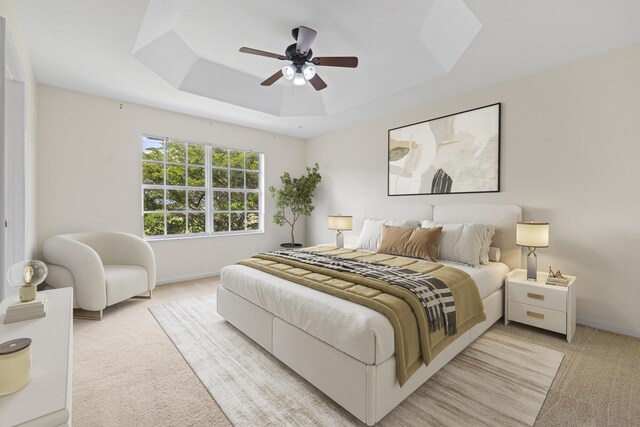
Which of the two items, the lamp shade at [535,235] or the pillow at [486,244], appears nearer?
the lamp shade at [535,235]

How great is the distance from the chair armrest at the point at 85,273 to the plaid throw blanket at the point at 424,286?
7.43 ft

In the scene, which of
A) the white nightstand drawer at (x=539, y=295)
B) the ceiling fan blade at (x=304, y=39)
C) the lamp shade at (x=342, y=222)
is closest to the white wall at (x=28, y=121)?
the ceiling fan blade at (x=304, y=39)

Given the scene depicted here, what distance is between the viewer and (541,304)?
8.67 ft

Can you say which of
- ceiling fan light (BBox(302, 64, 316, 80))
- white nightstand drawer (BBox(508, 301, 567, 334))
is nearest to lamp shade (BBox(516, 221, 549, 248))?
white nightstand drawer (BBox(508, 301, 567, 334))

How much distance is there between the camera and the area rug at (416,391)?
1.65m

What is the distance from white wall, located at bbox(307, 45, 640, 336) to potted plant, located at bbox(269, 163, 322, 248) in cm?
274

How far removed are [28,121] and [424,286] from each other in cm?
390

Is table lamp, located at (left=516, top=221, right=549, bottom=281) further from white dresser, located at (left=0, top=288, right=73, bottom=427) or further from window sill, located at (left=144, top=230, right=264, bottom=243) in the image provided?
window sill, located at (left=144, top=230, right=264, bottom=243)

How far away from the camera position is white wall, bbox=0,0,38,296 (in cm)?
210

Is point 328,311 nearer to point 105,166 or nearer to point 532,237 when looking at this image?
point 532,237

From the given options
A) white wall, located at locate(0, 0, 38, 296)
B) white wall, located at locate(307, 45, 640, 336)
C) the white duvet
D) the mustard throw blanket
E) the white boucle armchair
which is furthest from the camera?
the white boucle armchair

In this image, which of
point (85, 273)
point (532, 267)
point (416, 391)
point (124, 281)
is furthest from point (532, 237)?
point (85, 273)

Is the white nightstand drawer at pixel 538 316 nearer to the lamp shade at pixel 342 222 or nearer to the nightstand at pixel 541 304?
the nightstand at pixel 541 304

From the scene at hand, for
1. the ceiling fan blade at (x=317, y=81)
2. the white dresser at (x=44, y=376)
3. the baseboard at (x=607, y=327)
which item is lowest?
the baseboard at (x=607, y=327)
